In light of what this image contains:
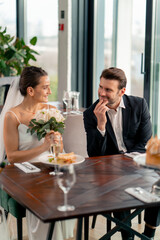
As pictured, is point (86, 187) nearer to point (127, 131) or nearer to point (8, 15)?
point (127, 131)

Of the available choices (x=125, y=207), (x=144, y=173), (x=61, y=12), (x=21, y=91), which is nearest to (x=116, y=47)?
(x=61, y=12)

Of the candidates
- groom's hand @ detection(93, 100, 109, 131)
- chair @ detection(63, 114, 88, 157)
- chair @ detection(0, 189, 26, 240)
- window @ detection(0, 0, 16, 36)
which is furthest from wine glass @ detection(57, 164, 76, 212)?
window @ detection(0, 0, 16, 36)

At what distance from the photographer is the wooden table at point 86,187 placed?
6.56ft

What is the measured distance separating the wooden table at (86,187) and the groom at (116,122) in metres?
0.37

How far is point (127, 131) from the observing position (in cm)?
332

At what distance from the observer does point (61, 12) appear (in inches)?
240

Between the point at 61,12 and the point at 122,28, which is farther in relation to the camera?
the point at 61,12

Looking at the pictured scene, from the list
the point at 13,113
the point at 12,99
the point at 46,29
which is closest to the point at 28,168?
the point at 13,113

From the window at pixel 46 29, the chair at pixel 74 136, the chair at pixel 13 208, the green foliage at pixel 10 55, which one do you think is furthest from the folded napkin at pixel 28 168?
the window at pixel 46 29

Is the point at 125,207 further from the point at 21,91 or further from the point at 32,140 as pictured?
the point at 21,91

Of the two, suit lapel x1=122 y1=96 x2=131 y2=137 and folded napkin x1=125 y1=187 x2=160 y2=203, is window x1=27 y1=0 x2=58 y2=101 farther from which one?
folded napkin x1=125 y1=187 x2=160 y2=203

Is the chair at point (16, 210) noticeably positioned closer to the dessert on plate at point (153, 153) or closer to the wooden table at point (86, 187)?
the wooden table at point (86, 187)

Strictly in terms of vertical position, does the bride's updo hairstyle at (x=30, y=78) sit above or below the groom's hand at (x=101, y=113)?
above

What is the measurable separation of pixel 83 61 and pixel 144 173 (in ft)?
12.5
